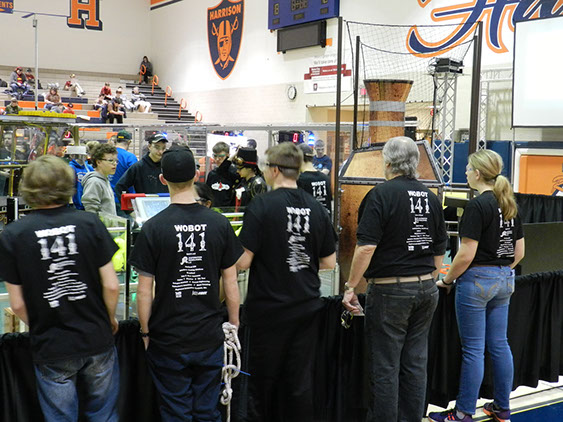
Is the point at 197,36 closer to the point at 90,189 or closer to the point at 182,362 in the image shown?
the point at 90,189

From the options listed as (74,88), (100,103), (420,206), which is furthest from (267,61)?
(420,206)

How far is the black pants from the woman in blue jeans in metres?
0.98

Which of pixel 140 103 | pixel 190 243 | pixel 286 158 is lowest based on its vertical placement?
pixel 190 243

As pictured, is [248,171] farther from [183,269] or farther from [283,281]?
[183,269]

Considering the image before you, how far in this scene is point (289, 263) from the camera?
A: 2.84m

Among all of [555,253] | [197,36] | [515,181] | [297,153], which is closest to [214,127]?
[515,181]

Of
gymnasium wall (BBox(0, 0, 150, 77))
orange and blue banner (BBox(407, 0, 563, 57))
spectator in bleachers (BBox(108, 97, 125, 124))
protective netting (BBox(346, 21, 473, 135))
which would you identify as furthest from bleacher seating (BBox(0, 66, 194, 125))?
orange and blue banner (BBox(407, 0, 563, 57))

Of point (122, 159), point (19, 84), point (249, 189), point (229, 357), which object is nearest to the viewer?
point (229, 357)

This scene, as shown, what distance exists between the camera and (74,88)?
853 inches

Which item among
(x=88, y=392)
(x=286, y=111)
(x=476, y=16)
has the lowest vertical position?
(x=88, y=392)

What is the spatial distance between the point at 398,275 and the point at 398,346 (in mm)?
357

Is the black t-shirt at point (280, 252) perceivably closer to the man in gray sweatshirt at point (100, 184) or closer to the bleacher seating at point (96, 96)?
the man in gray sweatshirt at point (100, 184)

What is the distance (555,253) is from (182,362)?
159 inches

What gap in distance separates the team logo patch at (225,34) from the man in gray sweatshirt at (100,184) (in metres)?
16.4
